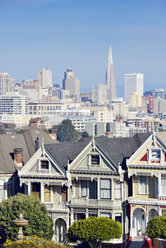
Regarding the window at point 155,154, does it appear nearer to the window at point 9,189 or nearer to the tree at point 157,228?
the tree at point 157,228

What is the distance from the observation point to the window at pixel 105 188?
57391mm

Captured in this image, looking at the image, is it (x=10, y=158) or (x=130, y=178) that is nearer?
(x=130, y=178)

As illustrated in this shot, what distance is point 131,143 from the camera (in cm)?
5947

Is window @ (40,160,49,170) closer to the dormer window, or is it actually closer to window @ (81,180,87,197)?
window @ (81,180,87,197)

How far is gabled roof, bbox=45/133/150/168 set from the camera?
58.2m

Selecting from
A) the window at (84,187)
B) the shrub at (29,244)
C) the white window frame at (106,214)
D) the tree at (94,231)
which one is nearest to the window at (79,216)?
the window at (84,187)

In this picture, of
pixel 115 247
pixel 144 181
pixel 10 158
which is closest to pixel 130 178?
pixel 144 181

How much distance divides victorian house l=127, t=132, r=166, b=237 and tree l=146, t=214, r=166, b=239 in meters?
3.16

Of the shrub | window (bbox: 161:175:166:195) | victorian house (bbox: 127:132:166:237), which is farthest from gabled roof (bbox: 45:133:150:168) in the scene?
the shrub

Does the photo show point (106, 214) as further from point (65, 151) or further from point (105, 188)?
point (65, 151)

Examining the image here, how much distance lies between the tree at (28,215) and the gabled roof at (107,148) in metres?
3.54

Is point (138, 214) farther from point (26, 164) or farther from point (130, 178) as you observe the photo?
point (26, 164)

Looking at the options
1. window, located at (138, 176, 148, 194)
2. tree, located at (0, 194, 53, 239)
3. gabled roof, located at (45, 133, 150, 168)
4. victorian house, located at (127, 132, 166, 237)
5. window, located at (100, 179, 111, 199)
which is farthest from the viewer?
gabled roof, located at (45, 133, 150, 168)

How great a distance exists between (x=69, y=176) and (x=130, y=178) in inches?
151
